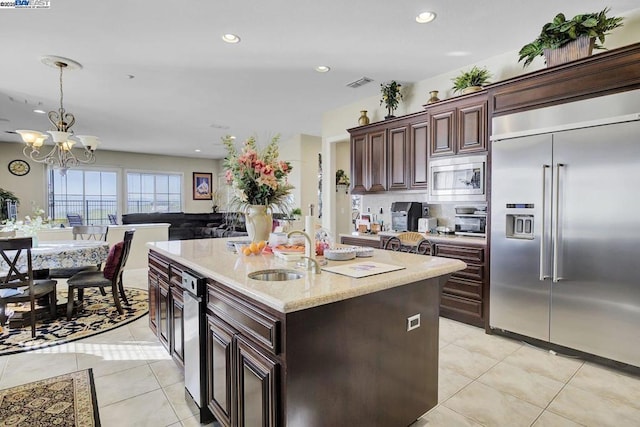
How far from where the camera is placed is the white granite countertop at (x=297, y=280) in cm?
125

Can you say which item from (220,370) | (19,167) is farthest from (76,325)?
(19,167)

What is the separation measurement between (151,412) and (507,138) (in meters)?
3.42

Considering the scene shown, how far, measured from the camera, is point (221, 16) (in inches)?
109

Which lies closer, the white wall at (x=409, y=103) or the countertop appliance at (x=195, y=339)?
the countertop appliance at (x=195, y=339)

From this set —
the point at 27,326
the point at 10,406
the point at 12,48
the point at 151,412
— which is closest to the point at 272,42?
the point at 12,48

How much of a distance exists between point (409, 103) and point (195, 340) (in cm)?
396

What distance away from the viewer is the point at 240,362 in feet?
4.81

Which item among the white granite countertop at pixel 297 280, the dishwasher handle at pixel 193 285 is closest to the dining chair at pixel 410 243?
the white granite countertop at pixel 297 280

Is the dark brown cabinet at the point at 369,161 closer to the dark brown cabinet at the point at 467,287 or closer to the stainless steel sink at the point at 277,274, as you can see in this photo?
the dark brown cabinet at the point at 467,287

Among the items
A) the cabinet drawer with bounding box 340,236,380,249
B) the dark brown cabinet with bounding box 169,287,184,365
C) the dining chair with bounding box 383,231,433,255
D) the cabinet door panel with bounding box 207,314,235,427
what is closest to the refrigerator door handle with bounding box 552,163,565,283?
the dining chair with bounding box 383,231,433,255

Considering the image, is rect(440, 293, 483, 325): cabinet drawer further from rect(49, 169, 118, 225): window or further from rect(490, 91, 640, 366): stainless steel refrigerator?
rect(49, 169, 118, 225): window

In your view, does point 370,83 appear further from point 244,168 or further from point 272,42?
point 244,168

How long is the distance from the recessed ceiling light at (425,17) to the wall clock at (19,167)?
10.1 m

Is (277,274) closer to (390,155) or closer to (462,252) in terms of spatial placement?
(462,252)
